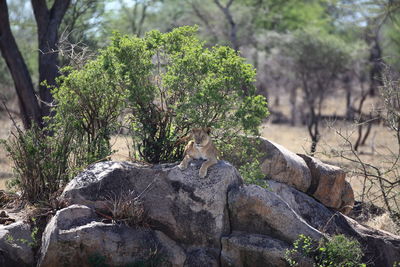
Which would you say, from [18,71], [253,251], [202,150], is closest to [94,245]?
[202,150]

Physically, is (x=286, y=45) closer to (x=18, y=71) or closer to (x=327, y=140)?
(x=327, y=140)

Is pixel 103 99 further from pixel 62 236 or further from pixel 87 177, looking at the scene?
pixel 62 236

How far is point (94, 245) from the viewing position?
808cm

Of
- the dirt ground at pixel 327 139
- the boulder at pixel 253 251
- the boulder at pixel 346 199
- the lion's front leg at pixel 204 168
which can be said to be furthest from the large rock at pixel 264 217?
the dirt ground at pixel 327 139

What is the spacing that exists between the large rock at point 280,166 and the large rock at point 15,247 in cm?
443

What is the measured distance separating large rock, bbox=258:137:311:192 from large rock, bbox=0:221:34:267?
4.43 meters

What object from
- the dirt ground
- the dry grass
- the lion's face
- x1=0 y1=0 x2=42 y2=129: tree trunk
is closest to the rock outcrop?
the lion's face

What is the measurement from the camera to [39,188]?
9555mm

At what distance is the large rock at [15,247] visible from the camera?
8250 millimetres

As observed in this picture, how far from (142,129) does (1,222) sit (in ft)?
8.60

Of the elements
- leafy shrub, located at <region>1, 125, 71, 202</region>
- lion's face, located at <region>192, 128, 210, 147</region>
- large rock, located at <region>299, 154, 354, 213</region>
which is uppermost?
lion's face, located at <region>192, 128, 210, 147</region>

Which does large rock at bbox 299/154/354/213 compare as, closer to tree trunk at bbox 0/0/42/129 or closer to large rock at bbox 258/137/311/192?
large rock at bbox 258/137/311/192

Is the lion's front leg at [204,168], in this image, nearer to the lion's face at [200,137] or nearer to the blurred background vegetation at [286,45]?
the lion's face at [200,137]

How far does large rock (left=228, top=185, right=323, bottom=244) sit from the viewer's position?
862 centimetres
